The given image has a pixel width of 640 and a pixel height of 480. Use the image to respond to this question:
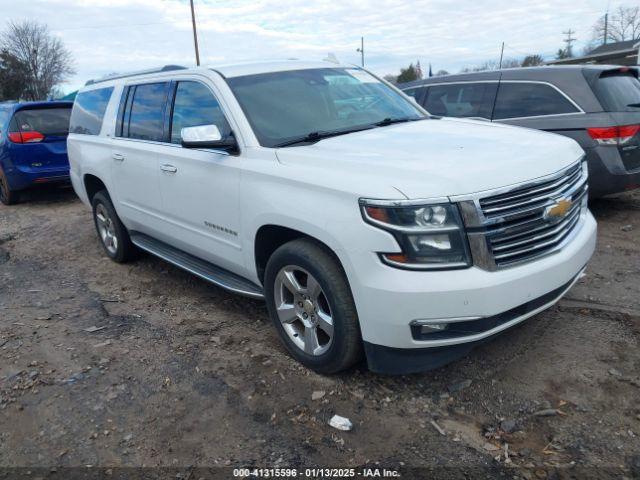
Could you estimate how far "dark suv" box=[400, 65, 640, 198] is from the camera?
18.9 feet

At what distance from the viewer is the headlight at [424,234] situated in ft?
8.69

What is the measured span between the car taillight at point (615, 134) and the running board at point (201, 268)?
422 centimetres

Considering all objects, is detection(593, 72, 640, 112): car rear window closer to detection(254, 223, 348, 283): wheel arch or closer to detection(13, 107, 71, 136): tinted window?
detection(254, 223, 348, 283): wheel arch

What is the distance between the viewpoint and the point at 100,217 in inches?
241

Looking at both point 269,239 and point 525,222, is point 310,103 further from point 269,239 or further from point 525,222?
point 525,222

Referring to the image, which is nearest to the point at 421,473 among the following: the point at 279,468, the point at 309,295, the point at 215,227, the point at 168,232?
the point at 279,468

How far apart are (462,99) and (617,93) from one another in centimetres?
186

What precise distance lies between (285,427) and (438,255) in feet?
4.08

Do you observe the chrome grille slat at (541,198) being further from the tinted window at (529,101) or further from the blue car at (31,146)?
the blue car at (31,146)

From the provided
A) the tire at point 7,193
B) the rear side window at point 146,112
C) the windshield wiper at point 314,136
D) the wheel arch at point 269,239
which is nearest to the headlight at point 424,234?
the wheel arch at point 269,239

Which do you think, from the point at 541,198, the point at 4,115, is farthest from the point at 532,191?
the point at 4,115

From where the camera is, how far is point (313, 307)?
3221 millimetres

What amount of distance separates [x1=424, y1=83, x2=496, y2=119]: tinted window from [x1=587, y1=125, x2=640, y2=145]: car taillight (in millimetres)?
1378

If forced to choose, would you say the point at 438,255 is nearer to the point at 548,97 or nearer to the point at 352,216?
the point at 352,216
